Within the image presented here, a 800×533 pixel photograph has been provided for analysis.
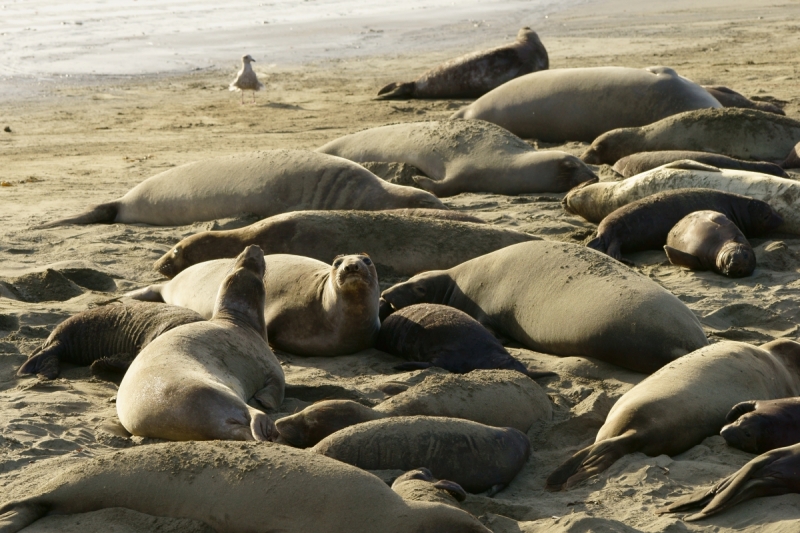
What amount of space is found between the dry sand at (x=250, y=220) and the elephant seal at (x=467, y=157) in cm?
30

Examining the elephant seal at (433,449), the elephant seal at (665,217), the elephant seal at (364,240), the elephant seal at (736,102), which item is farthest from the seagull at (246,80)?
the elephant seal at (433,449)

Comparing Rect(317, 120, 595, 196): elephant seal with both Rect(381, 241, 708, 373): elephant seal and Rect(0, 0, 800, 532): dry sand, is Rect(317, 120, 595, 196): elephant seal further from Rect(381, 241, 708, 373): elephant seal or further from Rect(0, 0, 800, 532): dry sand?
Rect(381, 241, 708, 373): elephant seal

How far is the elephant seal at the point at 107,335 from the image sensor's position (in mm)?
5340

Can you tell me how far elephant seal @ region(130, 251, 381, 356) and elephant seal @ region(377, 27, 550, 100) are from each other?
802 cm

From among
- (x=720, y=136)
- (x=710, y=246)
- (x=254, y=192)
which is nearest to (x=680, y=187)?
(x=710, y=246)

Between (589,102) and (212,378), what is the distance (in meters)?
7.37

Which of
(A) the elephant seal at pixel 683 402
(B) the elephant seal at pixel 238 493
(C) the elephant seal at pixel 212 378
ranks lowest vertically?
(A) the elephant seal at pixel 683 402

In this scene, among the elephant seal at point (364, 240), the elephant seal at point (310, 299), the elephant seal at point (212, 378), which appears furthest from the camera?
the elephant seal at point (364, 240)

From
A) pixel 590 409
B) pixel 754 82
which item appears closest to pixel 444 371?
pixel 590 409

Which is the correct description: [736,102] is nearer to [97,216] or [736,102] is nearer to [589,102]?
[589,102]

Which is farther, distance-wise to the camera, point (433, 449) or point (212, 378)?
point (212, 378)

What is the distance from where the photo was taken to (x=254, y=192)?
8219mm

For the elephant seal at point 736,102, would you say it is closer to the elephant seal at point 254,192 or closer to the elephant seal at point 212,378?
the elephant seal at point 254,192

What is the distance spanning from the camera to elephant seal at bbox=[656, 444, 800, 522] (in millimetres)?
3609
